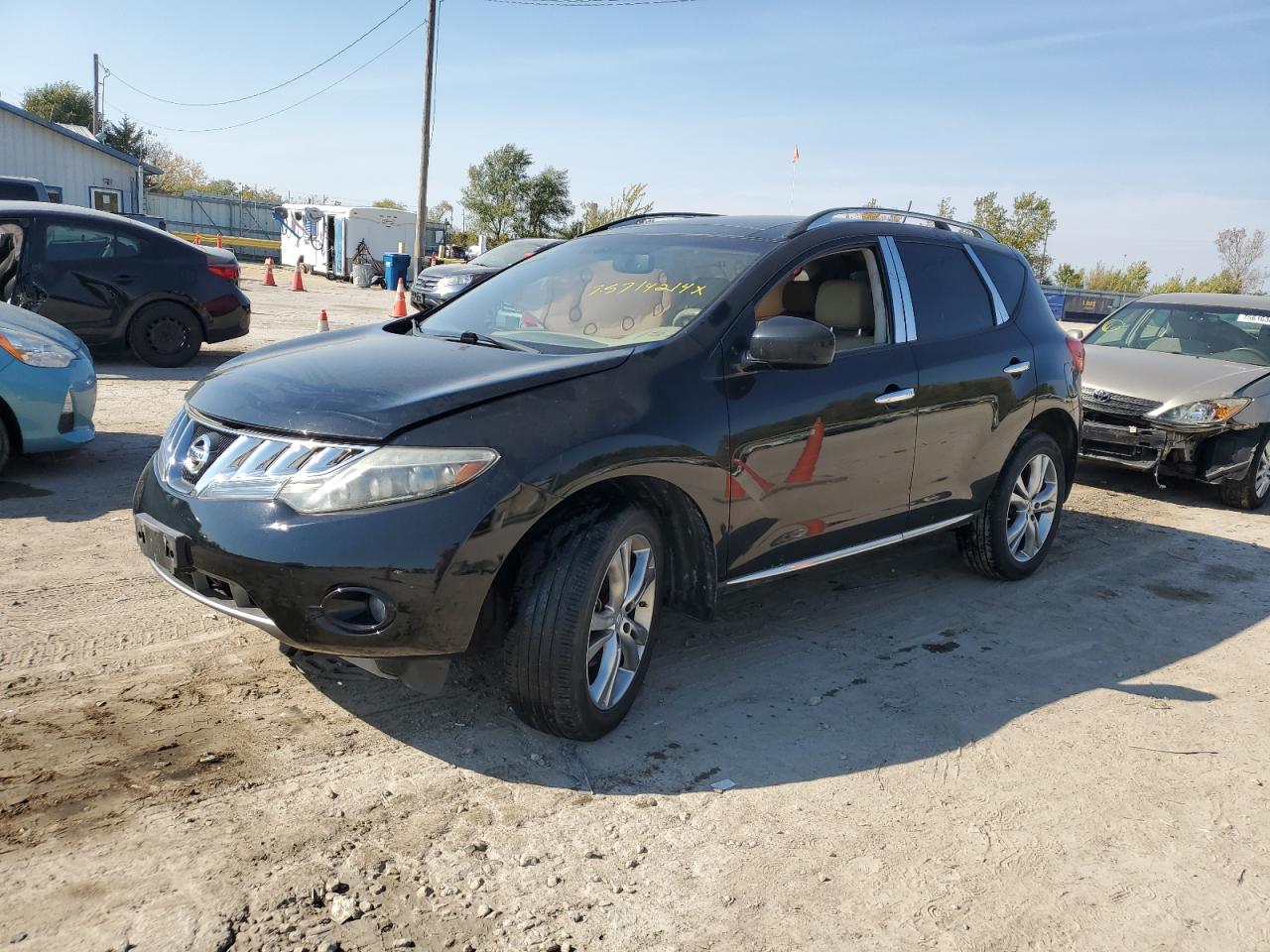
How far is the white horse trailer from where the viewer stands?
110ft

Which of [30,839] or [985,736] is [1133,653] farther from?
[30,839]

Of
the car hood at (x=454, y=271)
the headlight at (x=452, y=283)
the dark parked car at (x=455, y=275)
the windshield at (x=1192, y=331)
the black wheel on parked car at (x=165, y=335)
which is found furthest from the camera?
the car hood at (x=454, y=271)

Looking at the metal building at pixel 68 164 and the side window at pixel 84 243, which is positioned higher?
the metal building at pixel 68 164

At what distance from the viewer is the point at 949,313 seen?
5039mm

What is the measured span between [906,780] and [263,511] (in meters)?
2.24

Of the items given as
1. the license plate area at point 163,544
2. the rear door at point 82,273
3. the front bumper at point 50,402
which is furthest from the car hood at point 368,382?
the rear door at point 82,273

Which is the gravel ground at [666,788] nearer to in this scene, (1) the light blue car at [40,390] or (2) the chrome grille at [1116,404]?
(1) the light blue car at [40,390]

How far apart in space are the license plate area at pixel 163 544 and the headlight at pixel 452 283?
13.1m

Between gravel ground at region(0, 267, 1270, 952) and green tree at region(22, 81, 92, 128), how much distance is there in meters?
70.5

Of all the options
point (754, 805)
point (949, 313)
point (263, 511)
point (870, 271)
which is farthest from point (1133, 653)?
point (263, 511)

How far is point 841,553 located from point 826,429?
1.99 feet

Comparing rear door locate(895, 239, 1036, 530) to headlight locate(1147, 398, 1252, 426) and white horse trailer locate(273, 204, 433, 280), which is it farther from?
white horse trailer locate(273, 204, 433, 280)

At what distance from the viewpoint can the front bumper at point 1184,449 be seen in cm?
793

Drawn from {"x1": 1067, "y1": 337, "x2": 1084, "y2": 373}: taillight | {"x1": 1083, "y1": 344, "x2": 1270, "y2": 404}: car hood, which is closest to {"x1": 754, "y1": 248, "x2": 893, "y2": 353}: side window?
{"x1": 1067, "y1": 337, "x2": 1084, "y2": 373}: taillight
